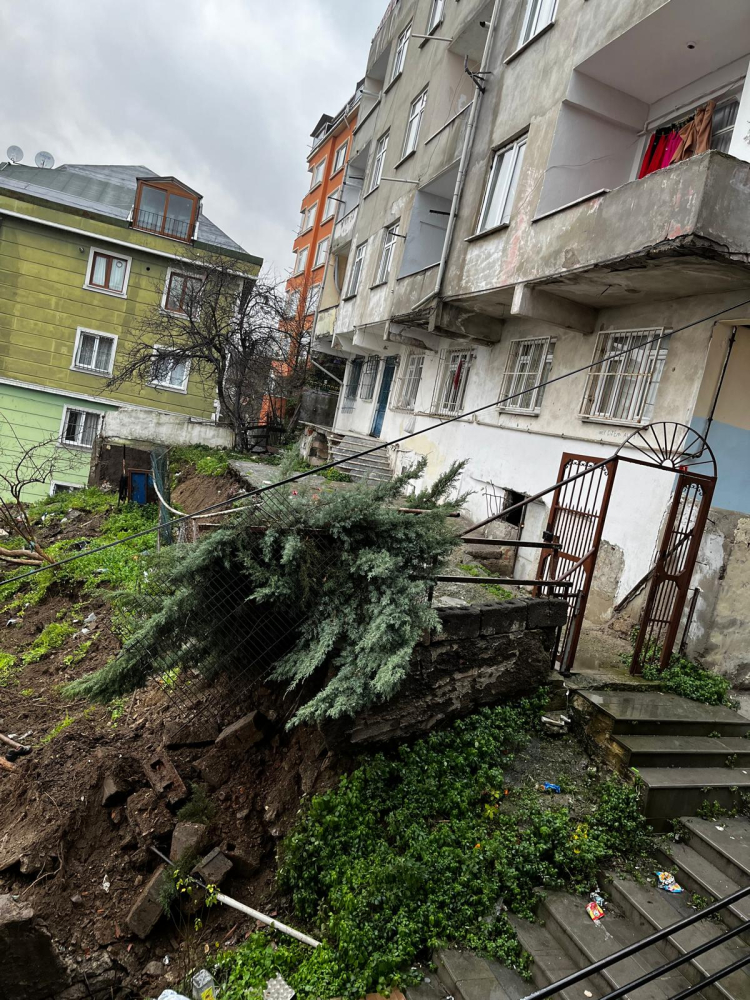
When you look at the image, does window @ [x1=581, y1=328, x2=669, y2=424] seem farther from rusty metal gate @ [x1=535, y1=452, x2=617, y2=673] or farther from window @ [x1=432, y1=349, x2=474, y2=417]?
window @ [x1=432, y1=349, x2=474, y2=417]

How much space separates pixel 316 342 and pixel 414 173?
28.4ft

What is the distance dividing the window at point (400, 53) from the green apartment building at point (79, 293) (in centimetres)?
732

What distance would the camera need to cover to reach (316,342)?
21.7 meters

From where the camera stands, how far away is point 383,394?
17.6 metres

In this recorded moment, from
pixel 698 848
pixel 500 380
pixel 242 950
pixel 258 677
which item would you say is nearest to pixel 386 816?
pixel 242 950

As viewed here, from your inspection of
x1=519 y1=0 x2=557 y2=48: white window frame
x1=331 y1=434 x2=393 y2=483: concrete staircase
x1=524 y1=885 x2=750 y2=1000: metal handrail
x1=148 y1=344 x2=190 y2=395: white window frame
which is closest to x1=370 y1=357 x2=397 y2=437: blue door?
x1=331 y1=434 x2=393 y2=483: concrete staircase

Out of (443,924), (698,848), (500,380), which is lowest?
(443,924)

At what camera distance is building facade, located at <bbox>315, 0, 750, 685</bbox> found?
6.50 metres

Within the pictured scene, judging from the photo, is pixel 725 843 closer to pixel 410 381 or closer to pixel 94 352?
pixel 410 381

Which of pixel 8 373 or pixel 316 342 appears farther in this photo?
pixel 316 342

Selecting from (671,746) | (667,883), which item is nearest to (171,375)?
(671,746)

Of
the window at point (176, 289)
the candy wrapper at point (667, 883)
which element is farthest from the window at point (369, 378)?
the candy wrapper at point (667, 883)

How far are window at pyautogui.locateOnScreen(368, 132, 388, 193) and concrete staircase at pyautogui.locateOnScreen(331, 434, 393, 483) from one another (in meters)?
7.28

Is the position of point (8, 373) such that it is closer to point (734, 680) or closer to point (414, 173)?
point (414, 173)
